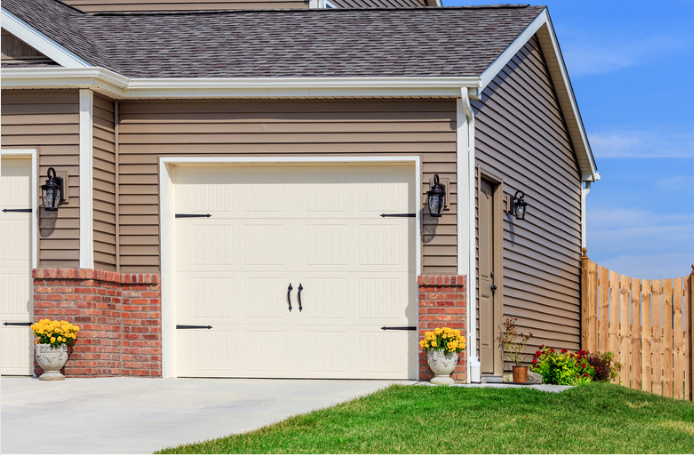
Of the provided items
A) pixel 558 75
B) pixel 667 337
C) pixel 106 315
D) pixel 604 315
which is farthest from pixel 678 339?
pixel 106 315

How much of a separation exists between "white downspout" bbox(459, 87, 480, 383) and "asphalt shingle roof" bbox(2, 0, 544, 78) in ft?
1.60

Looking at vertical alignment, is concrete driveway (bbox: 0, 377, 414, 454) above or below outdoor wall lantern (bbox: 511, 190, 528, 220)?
below

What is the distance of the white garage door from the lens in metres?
10.4

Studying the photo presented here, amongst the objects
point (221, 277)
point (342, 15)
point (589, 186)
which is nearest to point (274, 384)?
point (221, 277)

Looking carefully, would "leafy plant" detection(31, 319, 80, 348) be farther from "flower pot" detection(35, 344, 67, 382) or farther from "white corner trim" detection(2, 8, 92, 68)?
"white corner trim" detection(2, 8, 92, 68)

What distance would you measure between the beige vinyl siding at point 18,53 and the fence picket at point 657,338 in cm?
843

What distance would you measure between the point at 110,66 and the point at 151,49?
3.17 ft

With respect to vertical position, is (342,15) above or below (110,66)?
above

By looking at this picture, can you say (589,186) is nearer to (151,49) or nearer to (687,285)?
(687,285)

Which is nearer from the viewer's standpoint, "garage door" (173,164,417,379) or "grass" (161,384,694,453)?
"grass" (161,384,694,453)

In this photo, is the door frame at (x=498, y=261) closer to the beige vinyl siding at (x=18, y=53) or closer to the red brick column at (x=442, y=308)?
the red brick column at (x=442, y=308)

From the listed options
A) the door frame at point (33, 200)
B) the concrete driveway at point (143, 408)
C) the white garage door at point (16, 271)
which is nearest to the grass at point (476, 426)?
the concrete driveway at point (143, 408)

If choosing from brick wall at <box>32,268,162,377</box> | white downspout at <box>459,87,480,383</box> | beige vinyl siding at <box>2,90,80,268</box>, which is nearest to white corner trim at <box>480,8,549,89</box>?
white downspout at <box>459,87,480,383</box>

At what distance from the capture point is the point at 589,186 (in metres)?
16.5
